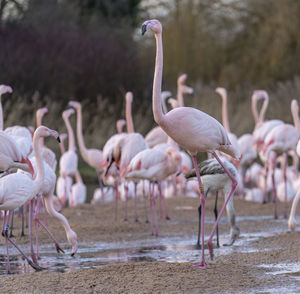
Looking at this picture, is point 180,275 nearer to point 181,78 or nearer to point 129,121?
point 129,121

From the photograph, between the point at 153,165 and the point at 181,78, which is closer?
the point at 153,165

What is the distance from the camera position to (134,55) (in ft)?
74.8

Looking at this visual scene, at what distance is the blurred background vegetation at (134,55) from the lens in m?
18.8

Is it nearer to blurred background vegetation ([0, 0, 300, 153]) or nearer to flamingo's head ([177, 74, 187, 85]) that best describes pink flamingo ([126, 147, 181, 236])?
flamingo's head ([177, 74, 187, 85])

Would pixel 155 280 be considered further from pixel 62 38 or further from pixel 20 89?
pixel 62 38

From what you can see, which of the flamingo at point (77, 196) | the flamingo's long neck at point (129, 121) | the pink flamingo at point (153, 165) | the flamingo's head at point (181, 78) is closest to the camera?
the pink flamingo at point (153, 165)

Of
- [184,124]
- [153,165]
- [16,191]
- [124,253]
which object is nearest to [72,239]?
[124,253]

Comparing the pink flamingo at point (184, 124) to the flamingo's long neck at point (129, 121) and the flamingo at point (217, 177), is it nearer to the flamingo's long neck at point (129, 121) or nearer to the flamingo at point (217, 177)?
the flamingo at point (217, 177)

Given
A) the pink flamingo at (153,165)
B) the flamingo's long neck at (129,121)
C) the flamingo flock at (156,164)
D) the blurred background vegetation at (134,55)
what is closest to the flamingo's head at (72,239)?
the flamingo flock at (156,164)

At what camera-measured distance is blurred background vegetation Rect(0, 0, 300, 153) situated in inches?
741

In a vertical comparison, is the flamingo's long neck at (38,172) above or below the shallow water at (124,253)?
above

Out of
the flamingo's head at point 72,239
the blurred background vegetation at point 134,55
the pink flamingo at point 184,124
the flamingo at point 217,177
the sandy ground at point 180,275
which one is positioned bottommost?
the sandy ground at point 180,275

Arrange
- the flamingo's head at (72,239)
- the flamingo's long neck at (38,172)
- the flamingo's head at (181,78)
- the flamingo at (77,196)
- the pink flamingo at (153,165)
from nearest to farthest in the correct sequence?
the flamingo's long neck at (38,172) → the flamingo's head at (72,239) → the pink flamingo at (153,165) → the flamingo's head at (181,78) → the flamingo at (77,196)

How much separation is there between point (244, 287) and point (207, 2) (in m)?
23.4
